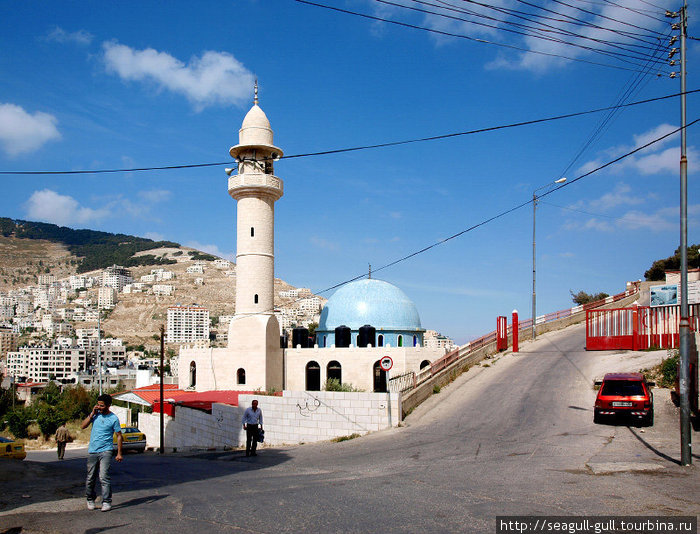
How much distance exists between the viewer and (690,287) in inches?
810

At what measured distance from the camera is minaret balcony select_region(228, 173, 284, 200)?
36.6m

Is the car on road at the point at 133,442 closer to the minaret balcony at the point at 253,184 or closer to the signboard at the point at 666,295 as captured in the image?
the minaret balcony at the point at 253,184

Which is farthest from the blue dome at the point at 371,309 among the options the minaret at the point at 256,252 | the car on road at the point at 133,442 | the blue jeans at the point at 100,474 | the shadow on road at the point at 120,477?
the blue jeans at the point at 100,474

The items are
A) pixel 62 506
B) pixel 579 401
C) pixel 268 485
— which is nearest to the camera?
pixel 62 506

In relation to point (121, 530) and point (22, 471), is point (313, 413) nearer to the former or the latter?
point (22, 471)

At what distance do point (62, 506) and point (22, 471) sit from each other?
3.78m

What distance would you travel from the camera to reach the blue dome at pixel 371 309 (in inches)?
1564

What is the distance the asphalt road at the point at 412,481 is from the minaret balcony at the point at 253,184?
69.1 feet

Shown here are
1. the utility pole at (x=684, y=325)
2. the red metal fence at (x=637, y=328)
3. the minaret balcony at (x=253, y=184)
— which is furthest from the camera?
the minaret balcony at (x=253, y=184)

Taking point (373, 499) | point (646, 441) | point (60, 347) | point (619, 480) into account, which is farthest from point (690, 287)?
point (60, 347)

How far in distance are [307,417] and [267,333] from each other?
15024 millimetres

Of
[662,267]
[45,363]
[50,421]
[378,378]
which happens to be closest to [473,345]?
[378,378]

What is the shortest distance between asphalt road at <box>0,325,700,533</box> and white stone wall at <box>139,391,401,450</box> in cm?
119

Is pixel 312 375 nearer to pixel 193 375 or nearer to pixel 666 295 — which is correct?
pixel 193 375
